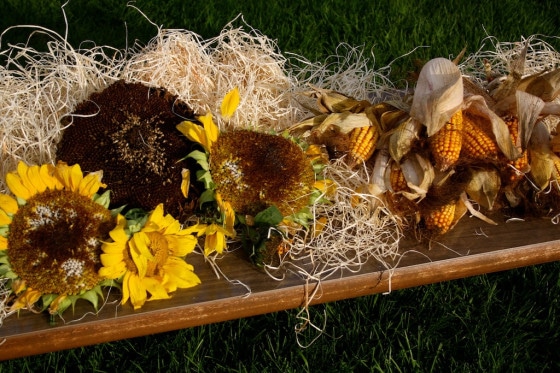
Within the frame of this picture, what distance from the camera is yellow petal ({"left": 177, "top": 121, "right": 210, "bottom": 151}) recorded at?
1559 mm

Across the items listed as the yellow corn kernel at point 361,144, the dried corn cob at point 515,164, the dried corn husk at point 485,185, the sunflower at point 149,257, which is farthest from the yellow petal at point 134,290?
the dried corn cob at point 515,164

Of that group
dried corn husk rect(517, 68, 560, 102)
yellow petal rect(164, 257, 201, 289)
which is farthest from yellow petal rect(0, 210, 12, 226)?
A: dried corn husk rect(517, 68, 560, 102)

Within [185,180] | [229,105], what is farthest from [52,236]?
[229,105]

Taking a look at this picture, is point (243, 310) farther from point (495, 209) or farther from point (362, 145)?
point (495, 209)

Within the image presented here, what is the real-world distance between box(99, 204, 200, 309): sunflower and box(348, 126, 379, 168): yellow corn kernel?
1.58ft

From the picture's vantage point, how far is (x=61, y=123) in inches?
69.1

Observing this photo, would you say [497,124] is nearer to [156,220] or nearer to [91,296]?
[156,220]

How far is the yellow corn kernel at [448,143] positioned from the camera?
1665mm

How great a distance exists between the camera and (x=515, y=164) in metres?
1.75

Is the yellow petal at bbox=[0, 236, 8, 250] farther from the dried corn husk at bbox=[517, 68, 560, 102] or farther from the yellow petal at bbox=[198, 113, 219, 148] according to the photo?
the dried corn husk at bbox=[517, 68, 560, 102]

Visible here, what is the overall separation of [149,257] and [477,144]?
86cm

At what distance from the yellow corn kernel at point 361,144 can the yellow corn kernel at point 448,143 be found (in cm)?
16

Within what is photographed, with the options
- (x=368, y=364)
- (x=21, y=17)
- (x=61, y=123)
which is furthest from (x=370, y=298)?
(x=21, y=17)

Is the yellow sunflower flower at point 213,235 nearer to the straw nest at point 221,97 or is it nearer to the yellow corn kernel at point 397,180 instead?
the straw nest at point 221,97
